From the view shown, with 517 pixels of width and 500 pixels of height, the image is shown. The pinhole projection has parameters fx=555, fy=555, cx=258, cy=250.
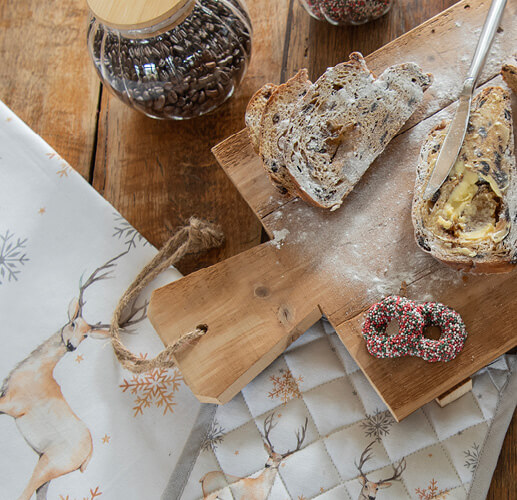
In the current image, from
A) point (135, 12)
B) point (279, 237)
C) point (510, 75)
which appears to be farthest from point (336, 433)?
point (135, 12)

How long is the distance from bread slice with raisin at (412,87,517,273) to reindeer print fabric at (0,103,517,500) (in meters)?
0.27

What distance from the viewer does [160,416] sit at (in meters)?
1.12

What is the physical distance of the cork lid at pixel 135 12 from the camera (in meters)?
0.98

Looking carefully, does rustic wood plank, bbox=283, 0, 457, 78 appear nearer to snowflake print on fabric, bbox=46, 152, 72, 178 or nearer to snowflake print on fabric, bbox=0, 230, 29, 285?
snowflake print on fabric, bbox=46, 152, 72, 178

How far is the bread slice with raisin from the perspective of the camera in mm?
947

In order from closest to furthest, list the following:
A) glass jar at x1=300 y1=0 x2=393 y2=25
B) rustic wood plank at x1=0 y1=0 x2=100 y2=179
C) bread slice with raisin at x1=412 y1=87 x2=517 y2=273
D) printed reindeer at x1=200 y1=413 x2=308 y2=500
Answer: bread slice with raisin at x1=412 y1=87 x2=517 y2=273 < printed reindeer at x1=200 y1=413 x2=308 y2=500 < glass jar at x1=300 y1=0 x2=393 y2=25 < rustic wood plank at x1=0 y1=0 x2=100 y2=179

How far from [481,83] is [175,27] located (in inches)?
24.2

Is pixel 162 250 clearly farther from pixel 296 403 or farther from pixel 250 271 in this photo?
pixel 296 403

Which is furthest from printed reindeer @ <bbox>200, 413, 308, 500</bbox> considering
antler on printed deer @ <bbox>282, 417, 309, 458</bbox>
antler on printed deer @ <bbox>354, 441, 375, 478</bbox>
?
antler on printed deer @ <bbox>354, 441, 375, 478</bbox>

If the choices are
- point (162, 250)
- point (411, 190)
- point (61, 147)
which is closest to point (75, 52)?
point (61, 147)

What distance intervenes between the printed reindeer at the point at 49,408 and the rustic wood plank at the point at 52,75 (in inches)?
14.9

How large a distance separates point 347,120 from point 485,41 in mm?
312

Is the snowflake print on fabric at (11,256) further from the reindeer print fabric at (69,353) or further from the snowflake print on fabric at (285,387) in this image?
the snowflake print on fabric at (285,387)

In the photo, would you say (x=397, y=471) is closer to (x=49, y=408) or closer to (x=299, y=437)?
(x=299, y=437)
